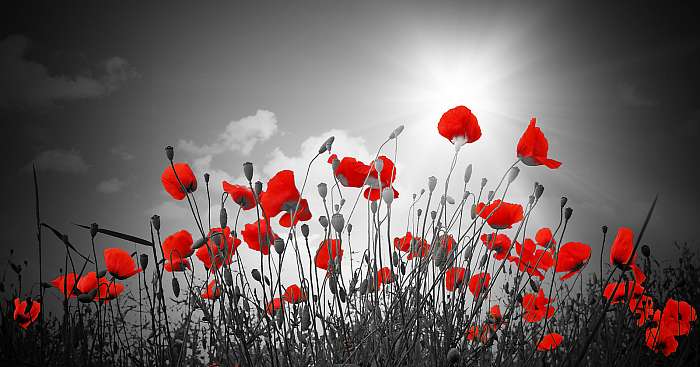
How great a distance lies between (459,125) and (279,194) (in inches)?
28.6

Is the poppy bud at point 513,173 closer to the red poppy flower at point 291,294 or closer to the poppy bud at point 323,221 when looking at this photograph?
the poppy bud at point 323,221

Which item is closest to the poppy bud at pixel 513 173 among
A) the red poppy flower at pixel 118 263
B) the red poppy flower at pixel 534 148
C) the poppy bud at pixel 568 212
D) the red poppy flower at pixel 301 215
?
the red poppy flower at pixel 534 148

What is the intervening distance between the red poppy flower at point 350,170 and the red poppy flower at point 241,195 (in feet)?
1.19

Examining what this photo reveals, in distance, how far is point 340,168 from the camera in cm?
149

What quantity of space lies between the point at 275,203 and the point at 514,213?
3.32 ft

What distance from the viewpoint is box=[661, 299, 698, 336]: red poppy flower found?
1.81 metres

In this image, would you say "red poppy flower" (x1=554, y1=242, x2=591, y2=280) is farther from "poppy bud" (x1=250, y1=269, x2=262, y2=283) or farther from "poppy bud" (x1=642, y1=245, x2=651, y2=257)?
"poppy bud" (x1=250, y1=269, x2=262, y2=283)

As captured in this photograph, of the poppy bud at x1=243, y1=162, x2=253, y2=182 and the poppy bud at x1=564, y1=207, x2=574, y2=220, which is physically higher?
the poppy bud at x1=243, y1=162, x2=253, y2=182

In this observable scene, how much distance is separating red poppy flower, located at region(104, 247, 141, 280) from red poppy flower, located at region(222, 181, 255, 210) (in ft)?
1.90

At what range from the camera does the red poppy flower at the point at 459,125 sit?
1.59 meters

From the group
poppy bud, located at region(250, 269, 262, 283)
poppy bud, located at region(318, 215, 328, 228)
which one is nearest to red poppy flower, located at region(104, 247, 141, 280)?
poppy bud, located at region(250, 269, 262, 283)

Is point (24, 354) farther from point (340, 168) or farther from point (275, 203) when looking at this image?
point (340, 168)

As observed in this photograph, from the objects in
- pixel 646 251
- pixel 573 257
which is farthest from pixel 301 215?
pixel 646 251

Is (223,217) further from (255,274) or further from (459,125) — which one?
(459,125)
